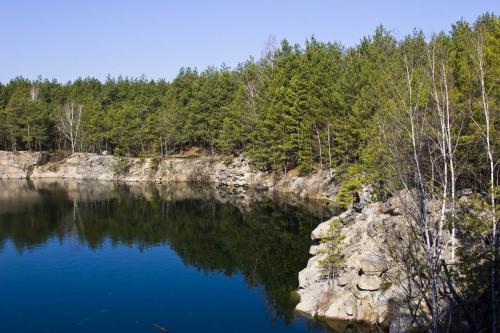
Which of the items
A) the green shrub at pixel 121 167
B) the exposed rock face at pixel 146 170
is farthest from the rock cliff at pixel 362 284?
the green shrub at pixel 121 167

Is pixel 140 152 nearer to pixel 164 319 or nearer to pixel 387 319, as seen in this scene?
pixel 164 319

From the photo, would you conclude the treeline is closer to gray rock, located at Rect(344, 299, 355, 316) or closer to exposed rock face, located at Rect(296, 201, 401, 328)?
exposed rock face, located at Rect(296, 201, 401, 328)

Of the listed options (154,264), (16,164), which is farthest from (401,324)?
(16,164)

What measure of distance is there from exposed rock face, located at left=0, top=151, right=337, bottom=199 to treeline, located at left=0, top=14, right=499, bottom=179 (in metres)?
3.26

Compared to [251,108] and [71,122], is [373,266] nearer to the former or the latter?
[251,108]

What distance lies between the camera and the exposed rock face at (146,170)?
90.4 meters

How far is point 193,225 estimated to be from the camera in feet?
194

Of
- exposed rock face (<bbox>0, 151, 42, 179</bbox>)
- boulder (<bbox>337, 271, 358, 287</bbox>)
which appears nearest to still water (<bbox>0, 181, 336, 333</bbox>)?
boulder (<bbox>337, 271, 358, 287</bbox>)

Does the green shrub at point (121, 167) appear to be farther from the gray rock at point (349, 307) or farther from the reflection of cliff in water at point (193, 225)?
the gray rock at point (349, 307)

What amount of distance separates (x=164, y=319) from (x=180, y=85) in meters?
95.2

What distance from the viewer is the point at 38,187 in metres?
94.3

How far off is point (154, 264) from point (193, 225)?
16518 millimetres

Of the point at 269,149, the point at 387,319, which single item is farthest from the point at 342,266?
the point at 269,149

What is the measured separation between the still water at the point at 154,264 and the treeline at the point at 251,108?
11.7m
